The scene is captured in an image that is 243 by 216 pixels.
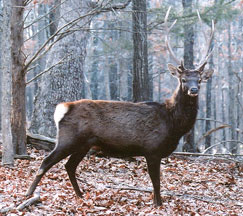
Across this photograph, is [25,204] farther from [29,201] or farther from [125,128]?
[125,128]

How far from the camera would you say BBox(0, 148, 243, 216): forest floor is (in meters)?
5.38

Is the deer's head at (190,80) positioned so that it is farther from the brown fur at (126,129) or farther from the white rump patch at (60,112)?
the white rump patch at (60,112)

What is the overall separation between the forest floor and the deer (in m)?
0.36

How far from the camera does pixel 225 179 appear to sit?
8266 millimetres

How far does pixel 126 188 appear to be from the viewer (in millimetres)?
6547

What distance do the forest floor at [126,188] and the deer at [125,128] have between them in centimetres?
36

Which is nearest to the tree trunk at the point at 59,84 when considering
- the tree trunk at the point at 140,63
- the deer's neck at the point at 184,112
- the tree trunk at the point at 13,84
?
the tree trunk at the point at 140,63

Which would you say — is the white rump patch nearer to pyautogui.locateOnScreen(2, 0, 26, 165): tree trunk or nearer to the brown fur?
the brown fur

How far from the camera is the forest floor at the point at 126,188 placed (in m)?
5.38

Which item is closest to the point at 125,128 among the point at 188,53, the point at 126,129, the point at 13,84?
the point at 126,129

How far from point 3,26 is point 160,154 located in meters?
3.79

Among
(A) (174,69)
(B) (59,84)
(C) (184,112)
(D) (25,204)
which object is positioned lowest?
(D) (25,204)

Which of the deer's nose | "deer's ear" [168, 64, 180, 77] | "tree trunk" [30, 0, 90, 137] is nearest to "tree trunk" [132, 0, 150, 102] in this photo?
"tree trunk" [30, 0, 90, 137]

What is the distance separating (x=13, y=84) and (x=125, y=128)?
8.89 ft
